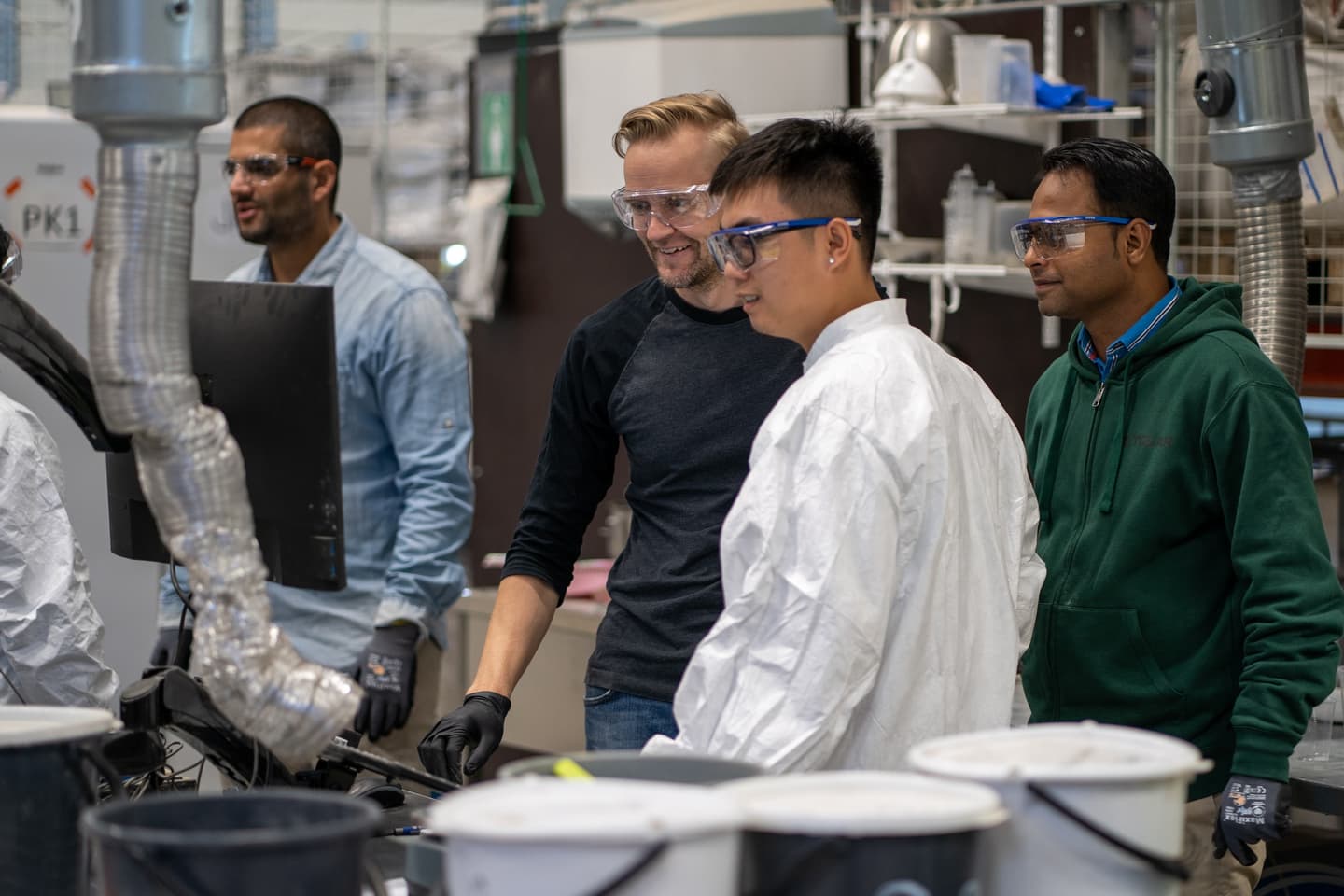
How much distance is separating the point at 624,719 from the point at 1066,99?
6.57 ft

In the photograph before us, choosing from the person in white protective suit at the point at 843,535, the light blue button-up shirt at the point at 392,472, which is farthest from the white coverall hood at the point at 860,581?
the light blue button-up shirt at the point at 392,472

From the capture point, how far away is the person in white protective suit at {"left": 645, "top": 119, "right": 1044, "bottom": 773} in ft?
5.15

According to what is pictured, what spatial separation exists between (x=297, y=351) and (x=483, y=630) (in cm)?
250

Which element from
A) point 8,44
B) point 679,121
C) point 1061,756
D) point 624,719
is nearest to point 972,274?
point 679,121

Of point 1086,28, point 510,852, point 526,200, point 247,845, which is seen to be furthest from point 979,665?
point 526,200

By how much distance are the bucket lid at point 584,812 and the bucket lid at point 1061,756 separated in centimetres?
22

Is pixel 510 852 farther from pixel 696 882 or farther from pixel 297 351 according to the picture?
pixel 297 351

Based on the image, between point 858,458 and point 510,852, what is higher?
point 858,458

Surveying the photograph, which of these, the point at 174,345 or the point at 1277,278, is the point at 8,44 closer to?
the point at 1277,278

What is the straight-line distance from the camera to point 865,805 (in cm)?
126

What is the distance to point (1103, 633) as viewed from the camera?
231cm

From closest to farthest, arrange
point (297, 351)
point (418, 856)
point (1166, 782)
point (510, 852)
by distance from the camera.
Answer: point (510, 852)
point (1166, 782)
point (418, 856)
point (297, 351)

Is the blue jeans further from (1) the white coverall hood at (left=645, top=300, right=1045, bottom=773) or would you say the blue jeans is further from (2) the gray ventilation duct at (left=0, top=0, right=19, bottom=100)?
(2) the gray ventilation duct at (left=0, top=0, right=19, bottom=100)

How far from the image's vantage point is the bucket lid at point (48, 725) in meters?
1.48
